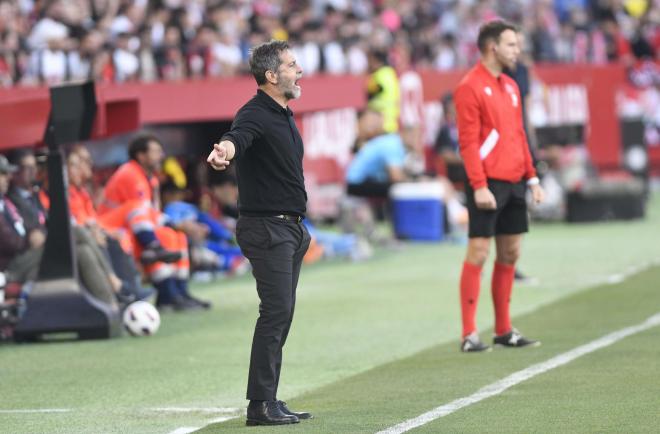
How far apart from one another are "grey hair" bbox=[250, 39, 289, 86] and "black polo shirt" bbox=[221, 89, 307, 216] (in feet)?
0.40

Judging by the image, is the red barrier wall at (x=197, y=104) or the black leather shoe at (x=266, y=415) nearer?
the black leather shoe at (x=266, y=415)

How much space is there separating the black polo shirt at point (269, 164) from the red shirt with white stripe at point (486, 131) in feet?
8.00

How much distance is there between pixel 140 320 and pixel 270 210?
13.6ft

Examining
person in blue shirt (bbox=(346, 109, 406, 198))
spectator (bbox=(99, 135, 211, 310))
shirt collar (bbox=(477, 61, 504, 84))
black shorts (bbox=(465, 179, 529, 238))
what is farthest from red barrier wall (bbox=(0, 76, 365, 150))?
black shorts (bbox=(465, 179, 529, 238))

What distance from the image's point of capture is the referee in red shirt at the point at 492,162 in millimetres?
10109

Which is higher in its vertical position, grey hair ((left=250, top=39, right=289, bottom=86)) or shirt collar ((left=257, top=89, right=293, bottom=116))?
grey hair ((left=250, top=39, right=289, bottom=86))

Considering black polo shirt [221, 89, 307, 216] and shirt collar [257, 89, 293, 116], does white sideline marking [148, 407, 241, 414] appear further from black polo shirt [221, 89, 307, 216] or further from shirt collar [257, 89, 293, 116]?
shirt collar [257, 89, 293, 116]

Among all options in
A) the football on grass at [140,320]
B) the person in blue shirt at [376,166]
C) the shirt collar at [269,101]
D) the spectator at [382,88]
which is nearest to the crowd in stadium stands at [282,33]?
the spectator at [382,88]

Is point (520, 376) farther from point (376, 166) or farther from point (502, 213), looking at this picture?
point (376, 166)

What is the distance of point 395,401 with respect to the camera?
8398mm

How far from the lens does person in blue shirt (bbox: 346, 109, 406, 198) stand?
62.7 feet

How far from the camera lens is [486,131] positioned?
33.4 ft

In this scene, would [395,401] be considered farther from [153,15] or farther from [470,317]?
[153,15]

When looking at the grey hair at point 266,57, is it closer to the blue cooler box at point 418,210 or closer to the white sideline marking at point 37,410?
the white sideline marking at point 37,410
